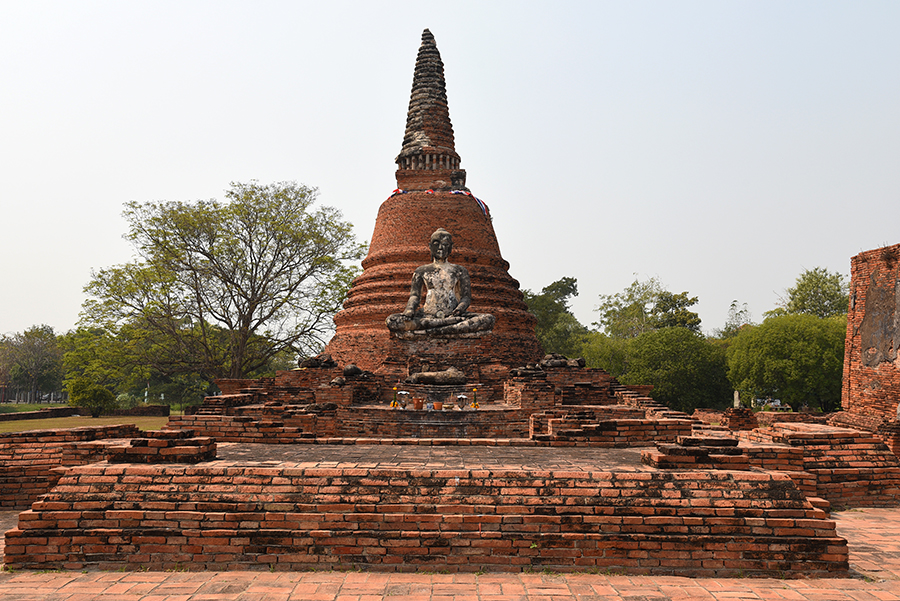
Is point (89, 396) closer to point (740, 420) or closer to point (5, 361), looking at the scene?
point (740, 420)

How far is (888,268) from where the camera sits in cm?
1498

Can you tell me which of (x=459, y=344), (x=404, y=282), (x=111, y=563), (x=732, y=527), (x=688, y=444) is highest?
(x=404, y=282)

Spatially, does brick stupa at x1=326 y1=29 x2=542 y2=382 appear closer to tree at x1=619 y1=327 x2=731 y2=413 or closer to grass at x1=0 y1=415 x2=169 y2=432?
grass at x1=0 y1=415 x2=169 y2=432

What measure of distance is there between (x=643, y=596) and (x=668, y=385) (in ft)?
86.0

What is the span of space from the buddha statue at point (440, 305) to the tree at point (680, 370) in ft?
52.3

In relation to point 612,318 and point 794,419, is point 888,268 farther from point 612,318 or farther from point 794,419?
point 612,318

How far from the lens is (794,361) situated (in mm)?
25406

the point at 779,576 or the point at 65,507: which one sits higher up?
the point at 65,507

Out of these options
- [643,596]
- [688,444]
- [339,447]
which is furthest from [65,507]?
[688,444]

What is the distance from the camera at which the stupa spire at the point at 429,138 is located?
821 inches

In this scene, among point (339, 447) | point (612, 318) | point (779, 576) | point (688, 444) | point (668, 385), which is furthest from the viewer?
point (612, 318)

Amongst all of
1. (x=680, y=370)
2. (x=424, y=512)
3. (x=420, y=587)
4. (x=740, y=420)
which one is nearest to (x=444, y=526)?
(x=424, y=512)

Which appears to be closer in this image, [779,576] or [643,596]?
[643,596]

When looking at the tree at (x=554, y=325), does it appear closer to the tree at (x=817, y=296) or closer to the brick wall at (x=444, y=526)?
the tree at (x=817, y=296)
